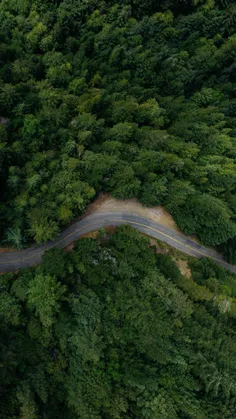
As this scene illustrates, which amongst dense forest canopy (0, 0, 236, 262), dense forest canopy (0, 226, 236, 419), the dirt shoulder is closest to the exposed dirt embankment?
the dirt shoulder

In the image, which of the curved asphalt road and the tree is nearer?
the tree

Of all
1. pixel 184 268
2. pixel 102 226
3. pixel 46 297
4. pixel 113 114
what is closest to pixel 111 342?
pixel 46 297

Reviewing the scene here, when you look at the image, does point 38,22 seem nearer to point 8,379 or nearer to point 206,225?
point 206,225

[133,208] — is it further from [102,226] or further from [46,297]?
[46,297]

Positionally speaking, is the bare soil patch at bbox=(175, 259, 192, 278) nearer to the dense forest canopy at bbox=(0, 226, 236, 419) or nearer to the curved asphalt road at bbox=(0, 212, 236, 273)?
the curved asphalt road at bbox=(0, 212, 236, 273)

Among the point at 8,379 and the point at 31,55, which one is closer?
the point at 8,379

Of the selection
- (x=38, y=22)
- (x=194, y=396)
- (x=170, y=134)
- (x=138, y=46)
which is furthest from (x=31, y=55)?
(x=194, y=396)
